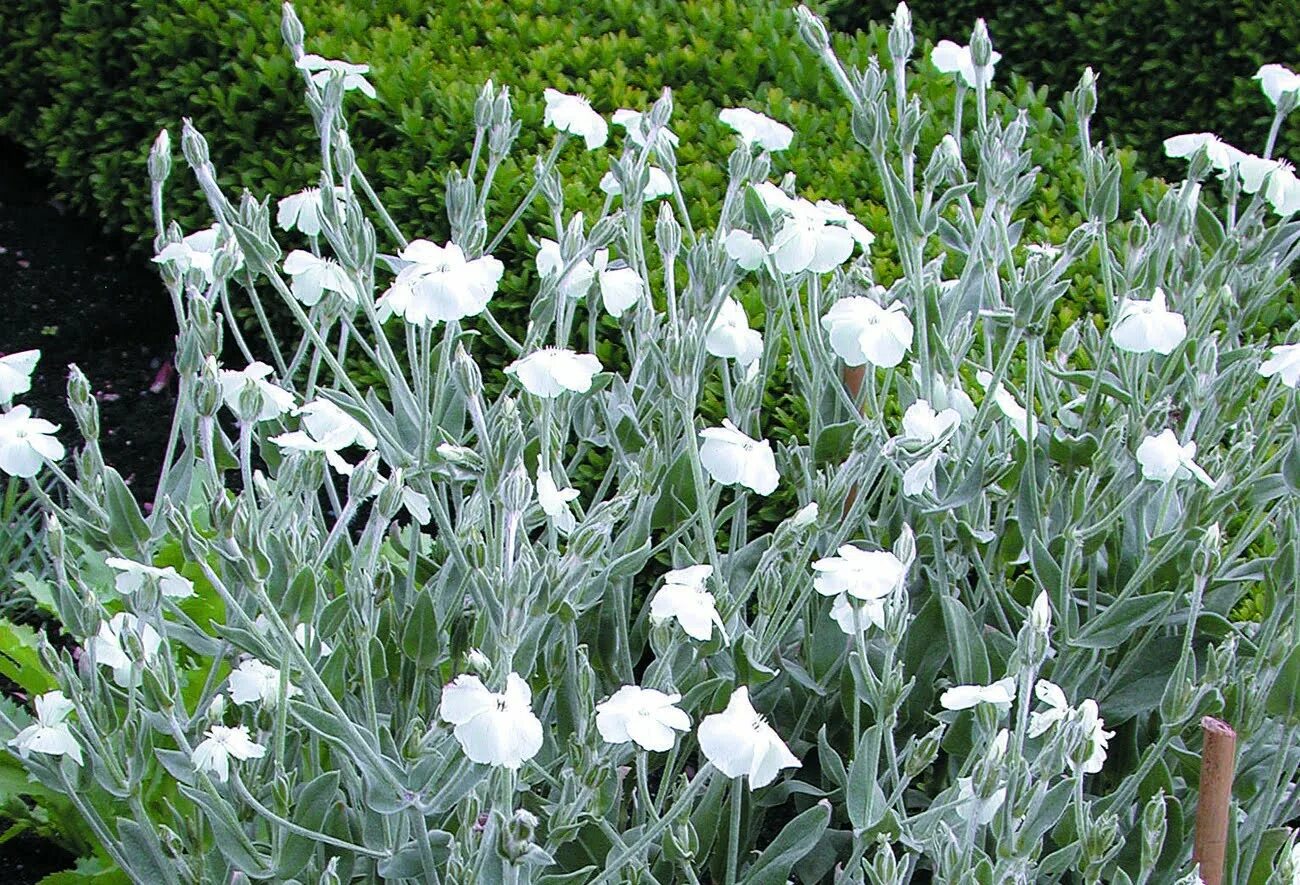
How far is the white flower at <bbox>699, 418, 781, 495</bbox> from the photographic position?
1.44 m

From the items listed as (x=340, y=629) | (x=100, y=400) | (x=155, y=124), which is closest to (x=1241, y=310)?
(x=340, y=629)

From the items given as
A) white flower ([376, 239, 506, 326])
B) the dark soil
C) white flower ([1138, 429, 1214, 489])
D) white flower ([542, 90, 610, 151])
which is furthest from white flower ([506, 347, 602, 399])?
the dark soil

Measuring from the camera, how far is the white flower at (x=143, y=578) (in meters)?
1.32

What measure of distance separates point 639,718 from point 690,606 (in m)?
0.13

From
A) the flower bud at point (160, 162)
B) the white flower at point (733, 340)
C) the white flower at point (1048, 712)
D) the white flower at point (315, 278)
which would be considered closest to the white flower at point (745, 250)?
the white flower at point (733, 340)

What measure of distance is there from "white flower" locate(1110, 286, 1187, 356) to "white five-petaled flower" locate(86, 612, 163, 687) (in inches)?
39.4

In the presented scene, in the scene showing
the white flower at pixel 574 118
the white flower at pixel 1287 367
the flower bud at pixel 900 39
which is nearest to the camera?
the white flower at pixel 1287 367

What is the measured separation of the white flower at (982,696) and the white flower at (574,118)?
2.72 feet

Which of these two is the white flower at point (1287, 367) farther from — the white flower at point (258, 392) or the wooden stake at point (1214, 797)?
the white flower at point (258, 392)

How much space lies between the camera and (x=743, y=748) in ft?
4.05

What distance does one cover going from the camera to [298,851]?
1.40 meters

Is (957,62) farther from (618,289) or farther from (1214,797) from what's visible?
(1214,797)

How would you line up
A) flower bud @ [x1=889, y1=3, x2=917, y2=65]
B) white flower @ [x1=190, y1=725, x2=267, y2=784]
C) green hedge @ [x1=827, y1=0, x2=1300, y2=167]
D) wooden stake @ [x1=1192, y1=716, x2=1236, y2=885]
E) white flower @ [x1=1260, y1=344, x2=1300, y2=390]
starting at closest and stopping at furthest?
wooden stake @ [x1=1192, y1=716, x2=1236, y2=885] < white flower @ [x1=190, y1=725, x2=267, y2=784] < white flower @ [x1=1260, y1=344, x2=1300, y2=390] < flower bud @ [x1=889, y1=3, x2=917, y2=65] < green hedge @ [x1=827, y1=0, x2=1300, y2=167]

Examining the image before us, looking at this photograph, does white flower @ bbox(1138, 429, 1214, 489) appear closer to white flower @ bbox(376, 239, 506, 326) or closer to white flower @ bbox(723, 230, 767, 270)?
white flower @ bbox(723, 230, 767, 270)
